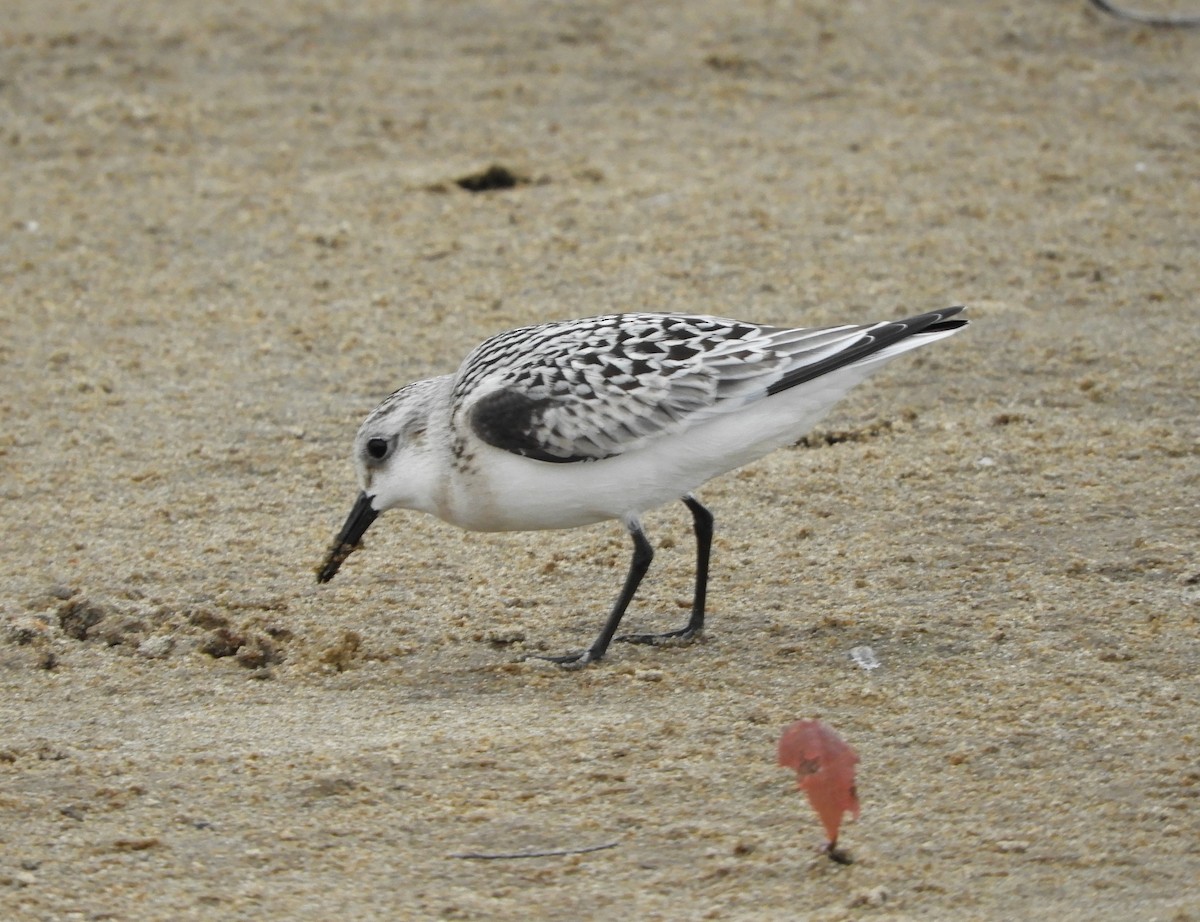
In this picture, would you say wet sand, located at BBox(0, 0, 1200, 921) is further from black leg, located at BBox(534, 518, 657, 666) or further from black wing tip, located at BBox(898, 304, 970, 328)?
black wing tip, located at BBox(898, 304, 970, 328)

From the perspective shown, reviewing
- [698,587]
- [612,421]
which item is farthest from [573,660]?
[612,421]

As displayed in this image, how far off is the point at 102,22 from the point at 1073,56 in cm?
642

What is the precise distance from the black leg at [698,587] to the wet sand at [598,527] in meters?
0.14

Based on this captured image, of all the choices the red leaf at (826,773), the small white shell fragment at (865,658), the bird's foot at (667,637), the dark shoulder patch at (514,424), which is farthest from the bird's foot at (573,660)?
the red leaf at (826,773)

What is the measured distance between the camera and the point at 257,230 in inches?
354

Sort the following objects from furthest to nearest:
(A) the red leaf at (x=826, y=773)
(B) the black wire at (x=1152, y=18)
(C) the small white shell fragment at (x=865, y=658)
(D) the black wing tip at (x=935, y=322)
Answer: (B) the black wire at (x=1152, y=18) → (D) the black wing tip at (x=935, y=322) → (C) the small white shell fragment at (x=865, y=658) → (A) the red leaf at (x=826, y=773)

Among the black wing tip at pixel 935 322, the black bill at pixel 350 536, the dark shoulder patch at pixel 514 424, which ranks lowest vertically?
the black bill at pixel 350 536

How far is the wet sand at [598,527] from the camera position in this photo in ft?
13.5

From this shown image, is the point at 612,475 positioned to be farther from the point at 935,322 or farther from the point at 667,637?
the point at 935,322

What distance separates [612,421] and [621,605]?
1.85 feet

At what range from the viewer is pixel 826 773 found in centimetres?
387

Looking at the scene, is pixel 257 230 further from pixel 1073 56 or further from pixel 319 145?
pixel 1073 56

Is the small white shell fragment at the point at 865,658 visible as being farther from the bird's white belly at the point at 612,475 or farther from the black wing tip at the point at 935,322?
the black wing tip at the point at 935,322

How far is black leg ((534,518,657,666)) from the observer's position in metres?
5.20
